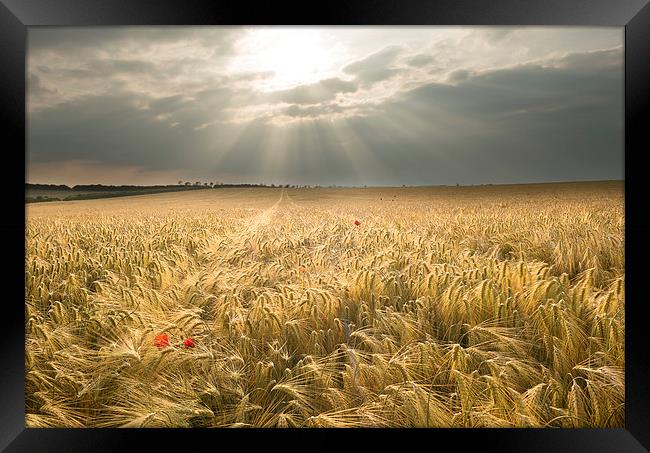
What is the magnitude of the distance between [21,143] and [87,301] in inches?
41.2

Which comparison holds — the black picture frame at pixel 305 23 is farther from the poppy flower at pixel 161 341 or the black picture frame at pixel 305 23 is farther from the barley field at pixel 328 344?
the poppy flower at pixel 161 341

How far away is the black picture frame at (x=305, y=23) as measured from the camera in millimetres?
2096

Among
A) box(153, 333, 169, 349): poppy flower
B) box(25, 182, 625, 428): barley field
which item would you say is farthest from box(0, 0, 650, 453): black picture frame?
box(153, 333, 169, 349): poppy flower

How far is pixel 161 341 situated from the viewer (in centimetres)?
224

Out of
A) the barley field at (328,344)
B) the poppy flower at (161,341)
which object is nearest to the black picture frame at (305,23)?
the barley field at (328,344)

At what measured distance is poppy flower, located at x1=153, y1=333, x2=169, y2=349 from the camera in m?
2.24

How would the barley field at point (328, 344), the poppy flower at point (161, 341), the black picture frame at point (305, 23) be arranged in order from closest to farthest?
the barley field at point (328, 344)
the black picture frame at point (305, 23)
the poppy flower at point (161, 341)

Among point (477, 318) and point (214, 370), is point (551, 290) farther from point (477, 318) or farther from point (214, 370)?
point (214, 370)

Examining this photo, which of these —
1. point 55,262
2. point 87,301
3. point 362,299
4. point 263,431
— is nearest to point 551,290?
point 362,299

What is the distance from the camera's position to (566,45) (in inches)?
136

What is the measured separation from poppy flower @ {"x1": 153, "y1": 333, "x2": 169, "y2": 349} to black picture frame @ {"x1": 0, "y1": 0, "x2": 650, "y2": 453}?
0.44 meters

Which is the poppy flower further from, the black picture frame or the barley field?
the black picture frame

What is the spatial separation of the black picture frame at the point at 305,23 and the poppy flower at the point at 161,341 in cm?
44

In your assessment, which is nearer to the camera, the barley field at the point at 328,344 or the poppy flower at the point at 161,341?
the barley field at the point at 328,344
